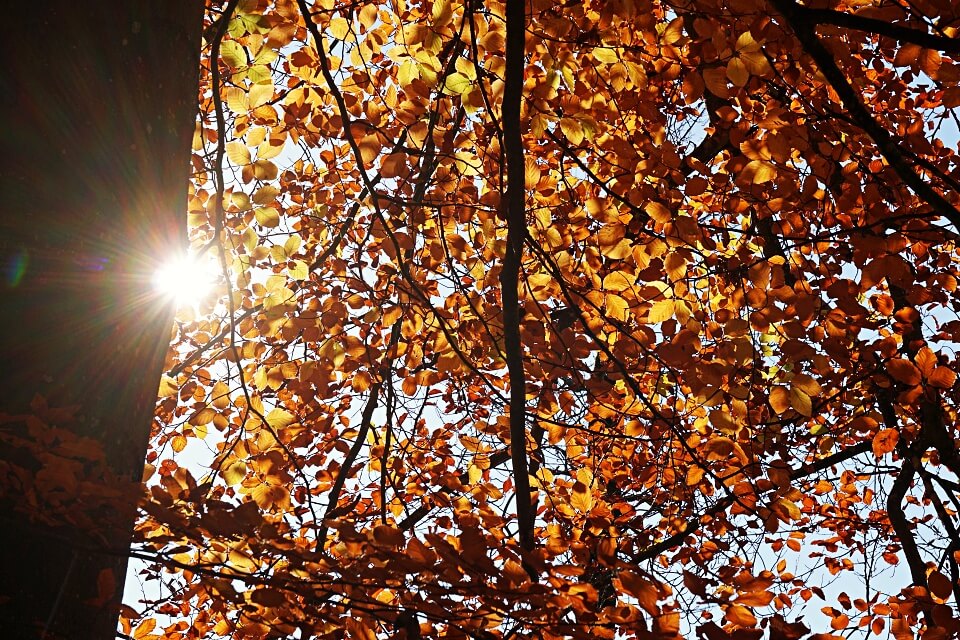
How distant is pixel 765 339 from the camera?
4801 mm

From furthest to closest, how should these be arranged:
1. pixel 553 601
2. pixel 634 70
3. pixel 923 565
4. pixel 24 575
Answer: pixel 923 565, pixel 634 70, pixel 553 601, pixel 24 575

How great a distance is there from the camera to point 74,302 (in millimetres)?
1632

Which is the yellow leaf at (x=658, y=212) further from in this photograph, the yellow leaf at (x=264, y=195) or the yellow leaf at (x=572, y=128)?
the yellow leaf at (x=264, y=195)

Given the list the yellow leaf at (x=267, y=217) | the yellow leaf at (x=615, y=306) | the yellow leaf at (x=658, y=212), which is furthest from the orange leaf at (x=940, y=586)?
the yellow leaf at (x=267, y=217)

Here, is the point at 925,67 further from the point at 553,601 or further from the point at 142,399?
the point at 142,399

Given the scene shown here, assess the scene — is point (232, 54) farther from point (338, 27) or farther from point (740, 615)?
point (740, 615)

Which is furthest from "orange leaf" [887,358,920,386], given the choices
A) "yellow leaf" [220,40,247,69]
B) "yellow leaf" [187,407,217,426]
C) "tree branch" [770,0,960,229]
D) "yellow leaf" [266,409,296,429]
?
"yellow leaf" [187,407,217,426]

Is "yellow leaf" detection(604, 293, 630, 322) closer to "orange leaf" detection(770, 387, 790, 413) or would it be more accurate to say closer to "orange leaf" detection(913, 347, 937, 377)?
"orange leaf" detection(770, 387, 790, 413)

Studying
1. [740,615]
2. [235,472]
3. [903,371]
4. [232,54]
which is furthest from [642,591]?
[232,54]

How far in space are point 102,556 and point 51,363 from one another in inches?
17.8

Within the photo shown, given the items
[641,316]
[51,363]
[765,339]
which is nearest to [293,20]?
[641,316]

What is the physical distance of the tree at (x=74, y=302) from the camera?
59.7 inches

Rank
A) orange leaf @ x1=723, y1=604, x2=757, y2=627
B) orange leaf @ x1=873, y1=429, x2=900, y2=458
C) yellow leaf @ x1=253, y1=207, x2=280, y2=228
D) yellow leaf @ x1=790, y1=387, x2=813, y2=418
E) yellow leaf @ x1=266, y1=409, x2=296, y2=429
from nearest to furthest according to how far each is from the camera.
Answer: orange leaf @ x1=723, y1=604, x2=757, y2=627
yellow leaf @ x1=790, y1=387, x2=813, y2=418
yellow leaf @ x1=266, y1=409, x2=296, y2=429
yellow leaf @ x1=253, y1=207, x2=280, y2=228
orange leaf @ x1=873, y1=429, x2=900, y2=458

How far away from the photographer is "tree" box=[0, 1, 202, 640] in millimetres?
1516
